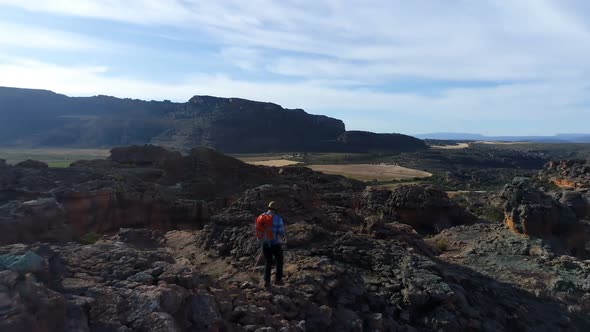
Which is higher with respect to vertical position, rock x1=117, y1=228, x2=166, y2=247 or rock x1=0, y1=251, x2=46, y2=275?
rock x1=0, y1=251, x2=46, y2=275

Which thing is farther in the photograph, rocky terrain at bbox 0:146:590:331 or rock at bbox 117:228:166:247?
rock at bbox 117:228:166:247

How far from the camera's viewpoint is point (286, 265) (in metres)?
9.58

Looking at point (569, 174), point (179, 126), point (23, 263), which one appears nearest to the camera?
point (23, 263)

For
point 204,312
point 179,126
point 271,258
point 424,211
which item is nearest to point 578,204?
point 424,211

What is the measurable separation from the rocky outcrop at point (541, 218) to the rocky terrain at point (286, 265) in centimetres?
5

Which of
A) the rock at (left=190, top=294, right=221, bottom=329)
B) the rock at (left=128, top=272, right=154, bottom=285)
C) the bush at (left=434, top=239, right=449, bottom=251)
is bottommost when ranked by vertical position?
the bush at (left=434, top=239, right=449, bottom=251)

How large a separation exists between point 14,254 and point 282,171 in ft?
87.0

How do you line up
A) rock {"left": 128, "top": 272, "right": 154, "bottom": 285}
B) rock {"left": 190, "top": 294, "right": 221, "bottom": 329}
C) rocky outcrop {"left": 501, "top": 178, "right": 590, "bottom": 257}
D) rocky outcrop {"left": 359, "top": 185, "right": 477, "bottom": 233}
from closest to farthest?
1. rock {"left": 190, "top": 294, "right": 221, "bottom": 329}
2. rock {"left": 128, "top": 272, "right": 154, "bottom": 285}
3. rocky outcrop {"left": 501, "top": 178, "right": 590, "bottom": 257}
4. rocky outcrop {"left": 359, "top": 185, "right": 477, "bottom": 233}

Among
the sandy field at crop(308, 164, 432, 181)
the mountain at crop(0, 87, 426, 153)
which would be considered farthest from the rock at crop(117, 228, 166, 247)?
A: the mountain at crop(0, 87, 426, 153)

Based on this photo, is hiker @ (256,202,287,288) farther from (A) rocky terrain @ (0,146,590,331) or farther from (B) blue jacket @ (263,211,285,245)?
(A) rocky terrain @ (0,146,590,331)

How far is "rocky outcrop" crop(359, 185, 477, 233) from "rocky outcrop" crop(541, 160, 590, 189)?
2754cm

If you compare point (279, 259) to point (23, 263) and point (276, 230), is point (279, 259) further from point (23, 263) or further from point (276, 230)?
point (23, 263)

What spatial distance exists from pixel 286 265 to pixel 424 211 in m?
11.6

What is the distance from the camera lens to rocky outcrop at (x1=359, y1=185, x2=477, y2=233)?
64.9ft
